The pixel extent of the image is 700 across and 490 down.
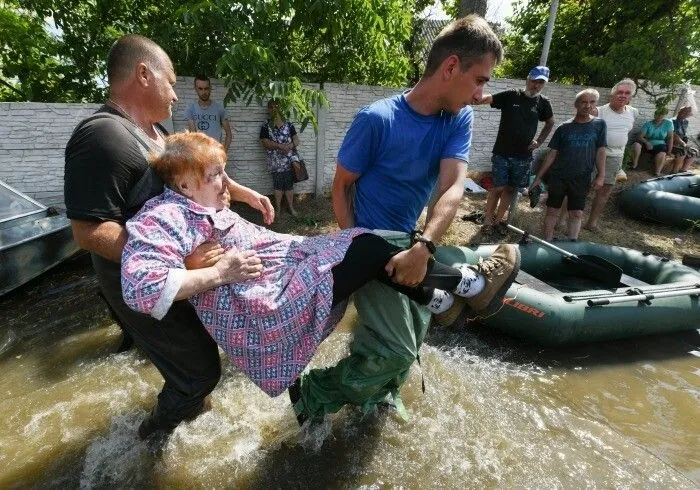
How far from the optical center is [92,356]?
11.2ft

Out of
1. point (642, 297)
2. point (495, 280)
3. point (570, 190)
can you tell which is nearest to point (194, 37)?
point (495, 280)

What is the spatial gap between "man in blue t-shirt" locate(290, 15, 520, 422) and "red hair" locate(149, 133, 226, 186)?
0.72m

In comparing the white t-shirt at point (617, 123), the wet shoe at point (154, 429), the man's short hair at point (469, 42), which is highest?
the man's short hair at point (469, 42)

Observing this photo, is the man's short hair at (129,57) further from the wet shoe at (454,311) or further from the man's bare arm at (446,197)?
the wet shoe at (454,311)

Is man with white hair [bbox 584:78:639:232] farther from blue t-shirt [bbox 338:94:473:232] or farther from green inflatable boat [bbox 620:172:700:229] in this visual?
→ blue t-shirt [bbox 338:94:473:232]

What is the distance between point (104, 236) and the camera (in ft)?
5.36

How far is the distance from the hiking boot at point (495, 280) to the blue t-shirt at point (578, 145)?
369 cm

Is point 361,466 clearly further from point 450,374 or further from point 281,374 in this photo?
point 450,374

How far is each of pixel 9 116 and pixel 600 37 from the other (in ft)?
38.4

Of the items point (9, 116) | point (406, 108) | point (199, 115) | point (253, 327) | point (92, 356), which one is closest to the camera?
point (253, 327)

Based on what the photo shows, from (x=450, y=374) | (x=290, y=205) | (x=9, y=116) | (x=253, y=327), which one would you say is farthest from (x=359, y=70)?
(x=253, y=327)

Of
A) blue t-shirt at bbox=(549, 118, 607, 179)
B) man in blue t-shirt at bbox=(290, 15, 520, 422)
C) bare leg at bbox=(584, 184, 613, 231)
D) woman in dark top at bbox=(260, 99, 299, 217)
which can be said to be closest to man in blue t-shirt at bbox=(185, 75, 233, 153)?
woman in dark top at bbox=(260, 99, 299, 217)

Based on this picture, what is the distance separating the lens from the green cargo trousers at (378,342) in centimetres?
220

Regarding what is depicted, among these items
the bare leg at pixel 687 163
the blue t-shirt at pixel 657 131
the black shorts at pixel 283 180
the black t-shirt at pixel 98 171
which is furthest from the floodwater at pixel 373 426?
the bare leg at pixel 687 163
